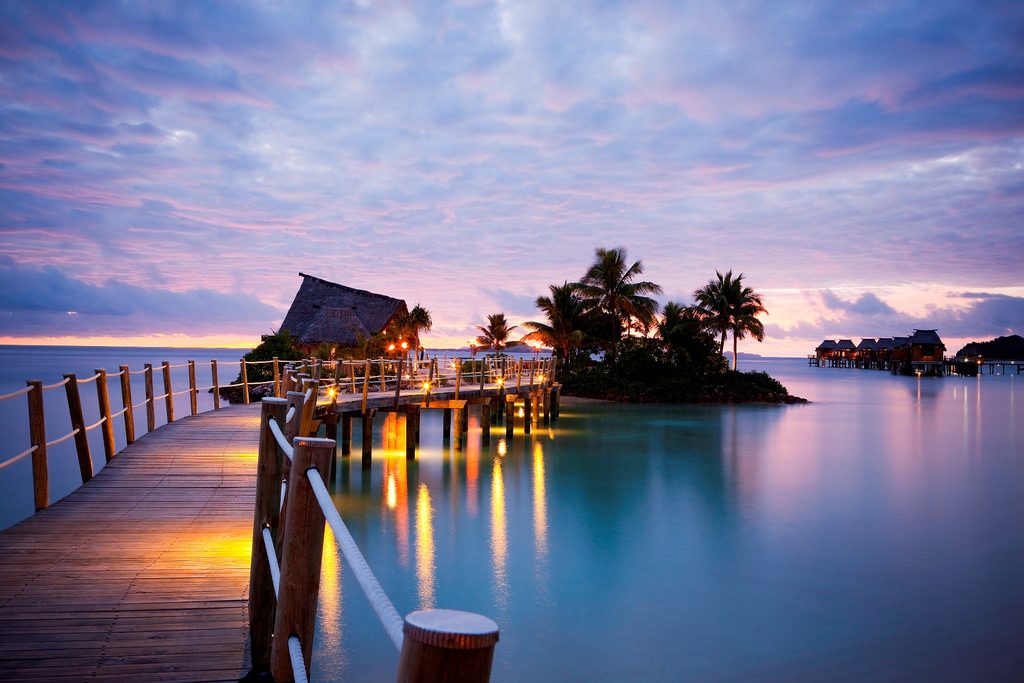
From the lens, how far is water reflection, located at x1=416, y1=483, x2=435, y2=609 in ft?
36.4

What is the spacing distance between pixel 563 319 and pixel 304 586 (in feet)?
142

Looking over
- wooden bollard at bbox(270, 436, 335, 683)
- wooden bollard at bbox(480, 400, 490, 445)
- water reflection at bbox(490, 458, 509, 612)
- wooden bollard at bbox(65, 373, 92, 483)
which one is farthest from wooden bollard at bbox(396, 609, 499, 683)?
wooden bollard at bbox(480, 400, 490, 445)

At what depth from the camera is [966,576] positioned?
1259cm

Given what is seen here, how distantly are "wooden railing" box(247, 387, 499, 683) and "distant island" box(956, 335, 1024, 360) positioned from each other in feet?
459

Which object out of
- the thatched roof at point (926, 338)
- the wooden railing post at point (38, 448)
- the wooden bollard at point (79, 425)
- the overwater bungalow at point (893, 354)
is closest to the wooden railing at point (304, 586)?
the wooden railing post at point (38, 448)

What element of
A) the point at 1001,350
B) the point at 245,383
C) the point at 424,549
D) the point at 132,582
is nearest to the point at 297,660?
the point at 132,582

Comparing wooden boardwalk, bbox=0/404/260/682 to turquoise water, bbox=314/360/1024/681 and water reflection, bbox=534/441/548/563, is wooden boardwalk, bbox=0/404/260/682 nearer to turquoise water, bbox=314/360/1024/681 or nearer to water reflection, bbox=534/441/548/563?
turquoise water, bbox=314/360/1024/681

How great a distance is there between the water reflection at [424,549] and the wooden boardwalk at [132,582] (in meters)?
3.49

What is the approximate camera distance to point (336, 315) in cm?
4312

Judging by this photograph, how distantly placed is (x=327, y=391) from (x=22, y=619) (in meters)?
13.5

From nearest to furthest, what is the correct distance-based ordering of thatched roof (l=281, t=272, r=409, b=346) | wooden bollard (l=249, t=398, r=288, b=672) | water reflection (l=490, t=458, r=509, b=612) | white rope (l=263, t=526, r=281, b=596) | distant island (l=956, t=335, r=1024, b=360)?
white rope (l=263, t=526, r=281, b=596), wooden bollard (l=249, t=398, r=288, b=672), water reflection (l=490, t=458, r=509, b=612), thatched roof (l=281, t=272, r=409, b=346), distant island (l=956, t=335, r=1024, b=360)

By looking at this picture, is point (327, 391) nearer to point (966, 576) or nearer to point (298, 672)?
point (966, 576)

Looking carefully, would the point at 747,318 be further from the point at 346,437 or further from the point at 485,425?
the point at 346,437

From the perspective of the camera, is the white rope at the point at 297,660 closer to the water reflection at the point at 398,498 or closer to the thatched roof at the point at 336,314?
the water reflection at the point at 398,498
